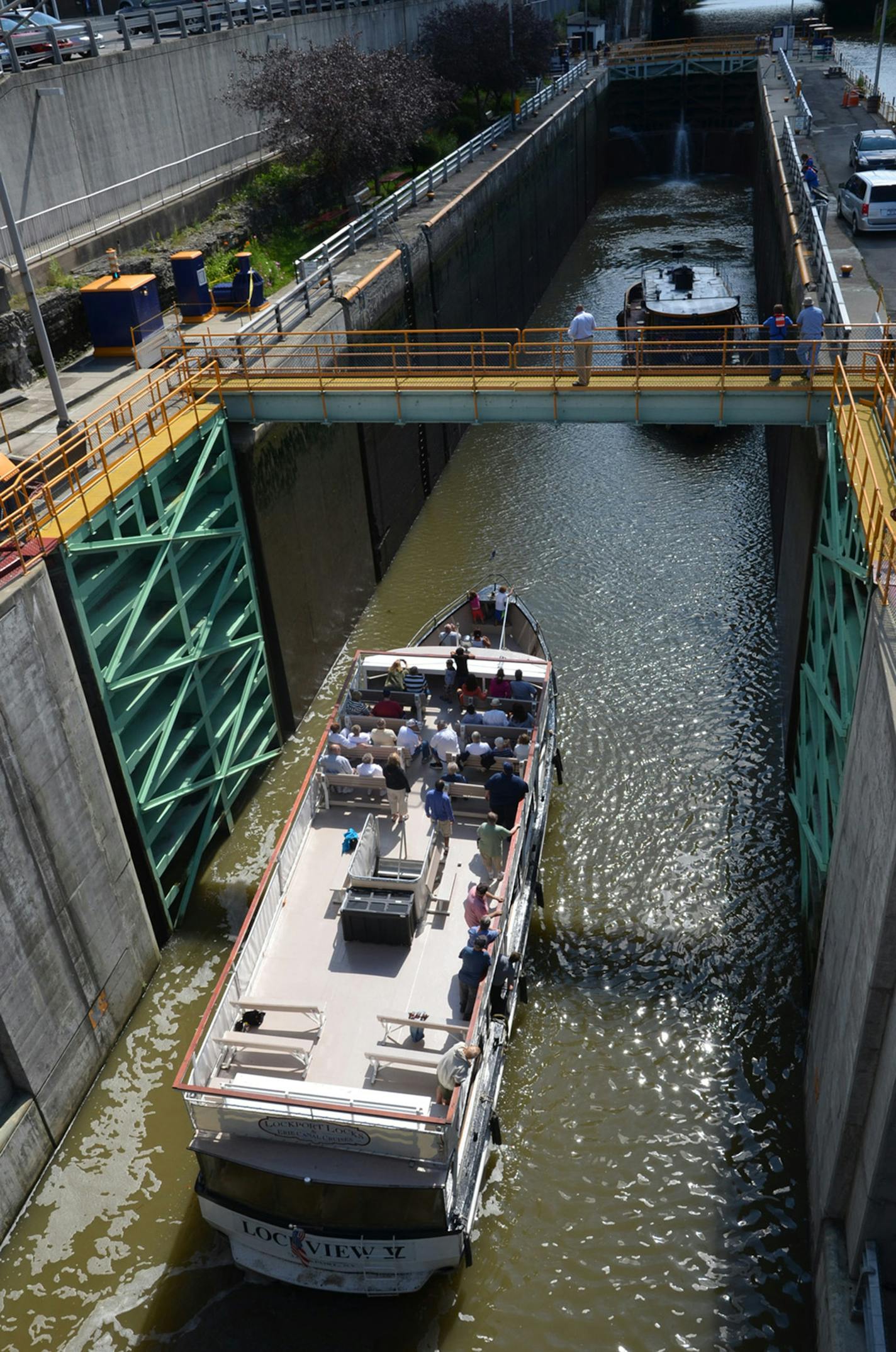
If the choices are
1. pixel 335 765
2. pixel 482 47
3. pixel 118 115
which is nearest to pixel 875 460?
pixel 335 765

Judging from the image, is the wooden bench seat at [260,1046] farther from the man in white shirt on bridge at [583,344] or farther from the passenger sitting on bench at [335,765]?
the man in white shirt on bridge at [583,344]

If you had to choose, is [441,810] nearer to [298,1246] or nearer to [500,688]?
[500,688]

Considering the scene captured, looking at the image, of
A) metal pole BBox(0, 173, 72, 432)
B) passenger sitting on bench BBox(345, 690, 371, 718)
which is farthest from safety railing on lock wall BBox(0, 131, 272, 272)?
passenger sitting on bench BBox(345, 690, 371, 718)

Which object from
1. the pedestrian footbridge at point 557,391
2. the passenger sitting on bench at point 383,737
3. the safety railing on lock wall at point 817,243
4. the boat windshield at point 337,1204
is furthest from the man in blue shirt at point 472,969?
the safety railing on lock wall at point 817,243

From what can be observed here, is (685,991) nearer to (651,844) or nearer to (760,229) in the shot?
(651,844)

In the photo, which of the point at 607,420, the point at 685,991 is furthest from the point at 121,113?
the point at 685,991
